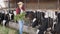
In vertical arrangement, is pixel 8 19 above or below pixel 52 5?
below

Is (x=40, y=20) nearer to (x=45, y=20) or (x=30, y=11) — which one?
(x=45, y=20)

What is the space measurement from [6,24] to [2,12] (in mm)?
198

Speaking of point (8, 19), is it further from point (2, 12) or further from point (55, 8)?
point (55, 8)

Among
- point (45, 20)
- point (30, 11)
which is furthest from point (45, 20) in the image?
point (30, 11)

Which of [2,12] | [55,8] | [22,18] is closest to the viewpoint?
[22,18]

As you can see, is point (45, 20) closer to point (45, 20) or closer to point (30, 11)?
point (45, 20)

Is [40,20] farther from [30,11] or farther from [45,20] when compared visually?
[30,11]

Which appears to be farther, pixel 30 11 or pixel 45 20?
pixel 30 11

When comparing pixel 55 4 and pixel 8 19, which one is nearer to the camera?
pixel 55 4

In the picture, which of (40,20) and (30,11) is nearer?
(40,20)

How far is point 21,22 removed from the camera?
8.92 ft

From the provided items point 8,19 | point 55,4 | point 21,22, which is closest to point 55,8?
point 55,4

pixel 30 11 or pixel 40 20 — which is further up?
pixel 30 11

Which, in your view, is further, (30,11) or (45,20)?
(30,11)
